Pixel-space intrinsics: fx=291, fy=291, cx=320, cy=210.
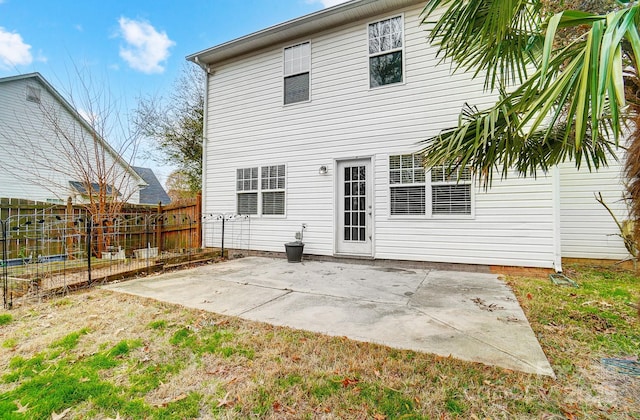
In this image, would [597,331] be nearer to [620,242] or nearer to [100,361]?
[100,361]

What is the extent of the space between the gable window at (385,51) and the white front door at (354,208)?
178cm

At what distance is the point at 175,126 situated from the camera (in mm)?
11820

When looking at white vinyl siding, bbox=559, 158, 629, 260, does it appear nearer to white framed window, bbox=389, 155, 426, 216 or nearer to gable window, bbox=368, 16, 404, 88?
white framed window, bbox=389, 155, 426, 216

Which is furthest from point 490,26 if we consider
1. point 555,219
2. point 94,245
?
point 94,245

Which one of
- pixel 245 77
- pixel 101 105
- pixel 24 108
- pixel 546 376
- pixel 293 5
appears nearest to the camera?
pixel 546 376

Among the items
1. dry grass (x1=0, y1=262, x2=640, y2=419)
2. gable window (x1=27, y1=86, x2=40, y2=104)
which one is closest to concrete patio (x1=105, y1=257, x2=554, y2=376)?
dry grass (x1=0, y1=262, x2=640, y2=419)

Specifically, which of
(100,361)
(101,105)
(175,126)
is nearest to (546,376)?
(100,361)

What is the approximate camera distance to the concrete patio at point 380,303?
95.4 inches

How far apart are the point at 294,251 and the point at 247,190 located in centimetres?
232

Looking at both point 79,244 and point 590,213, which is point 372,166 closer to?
point 590,213

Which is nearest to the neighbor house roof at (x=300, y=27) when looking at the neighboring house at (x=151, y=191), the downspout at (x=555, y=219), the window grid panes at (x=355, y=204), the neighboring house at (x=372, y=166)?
the neighboring house at (x=372, y=166)

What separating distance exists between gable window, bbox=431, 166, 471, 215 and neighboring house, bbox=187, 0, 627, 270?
0.06 feet

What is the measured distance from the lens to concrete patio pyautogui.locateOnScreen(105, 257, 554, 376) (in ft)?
7.95

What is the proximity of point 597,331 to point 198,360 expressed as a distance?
3500mm
